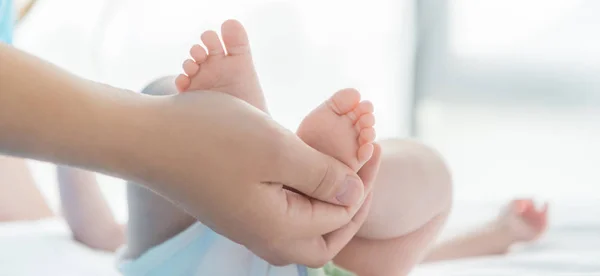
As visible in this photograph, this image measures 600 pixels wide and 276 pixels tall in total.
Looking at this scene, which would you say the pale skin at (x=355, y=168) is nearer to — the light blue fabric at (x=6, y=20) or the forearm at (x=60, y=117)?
the forearm at (x=60, y=117)

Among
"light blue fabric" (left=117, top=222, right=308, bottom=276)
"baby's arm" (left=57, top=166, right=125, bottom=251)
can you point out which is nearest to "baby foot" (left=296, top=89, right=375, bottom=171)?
"light blue fabric" (left=117, top=222, right=308, bottom=276)

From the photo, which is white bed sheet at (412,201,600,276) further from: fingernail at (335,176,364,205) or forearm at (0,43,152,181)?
forearm at (0,43,152,181)

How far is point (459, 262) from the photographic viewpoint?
88 cm

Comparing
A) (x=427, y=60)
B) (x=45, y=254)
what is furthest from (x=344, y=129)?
(x=427, y=60)

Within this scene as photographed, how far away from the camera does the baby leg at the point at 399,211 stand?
68cm

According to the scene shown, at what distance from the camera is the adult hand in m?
0.42

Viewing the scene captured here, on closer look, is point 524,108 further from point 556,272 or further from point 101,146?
point 101,146

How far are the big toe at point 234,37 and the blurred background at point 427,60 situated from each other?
2.52 ft

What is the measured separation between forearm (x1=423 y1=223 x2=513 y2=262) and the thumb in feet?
1.56

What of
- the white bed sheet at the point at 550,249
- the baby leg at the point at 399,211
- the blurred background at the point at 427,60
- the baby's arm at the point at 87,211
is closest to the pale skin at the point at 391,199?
the baby leg at the point at 399,211

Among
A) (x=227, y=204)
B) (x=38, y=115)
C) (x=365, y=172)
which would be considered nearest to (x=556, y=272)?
(x=365, y=172)

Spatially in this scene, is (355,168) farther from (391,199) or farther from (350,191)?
(391,199)

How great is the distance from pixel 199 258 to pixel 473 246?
48 centimetres

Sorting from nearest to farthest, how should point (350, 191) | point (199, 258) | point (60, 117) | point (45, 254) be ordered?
point (60, 117), point (350, 191), point (199, 258), point (45, 254)
